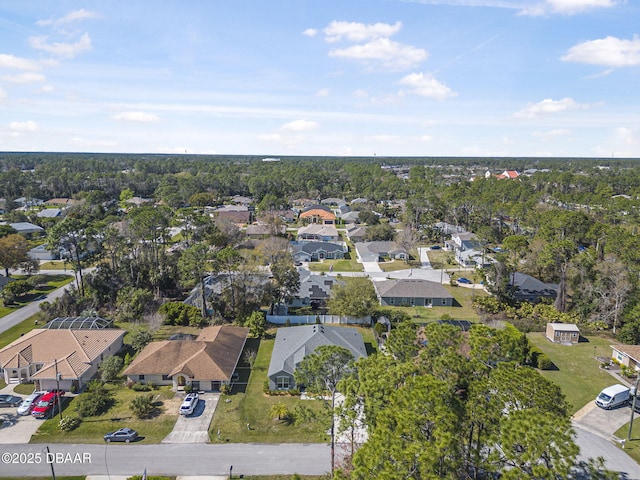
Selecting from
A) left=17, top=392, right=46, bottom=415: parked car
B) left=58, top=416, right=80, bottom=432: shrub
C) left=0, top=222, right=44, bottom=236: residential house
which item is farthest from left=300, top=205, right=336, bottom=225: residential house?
left=58, top=416, right=80, bottom=432: shrub

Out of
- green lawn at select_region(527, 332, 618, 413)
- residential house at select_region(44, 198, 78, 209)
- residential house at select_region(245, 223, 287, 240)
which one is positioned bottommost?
green lawn at select_region(527, 332, 618, 413)

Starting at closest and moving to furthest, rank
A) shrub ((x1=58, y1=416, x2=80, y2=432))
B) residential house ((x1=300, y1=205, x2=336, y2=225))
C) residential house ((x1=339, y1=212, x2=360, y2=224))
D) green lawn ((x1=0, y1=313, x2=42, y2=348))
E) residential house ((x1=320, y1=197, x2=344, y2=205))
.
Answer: shrub ((x1=58, y1=416, x2=80, y2=432)) → green lawn ((x1=0, y1=313, x2=42, y2=348)) → residential house ((x1=300, y1=205, x2=336, y2=225)) → residential house ((x1=339, y1=212, x2=360, y2=224)) → residential house ((x1=320, y1=197, x2=344, y2=205))

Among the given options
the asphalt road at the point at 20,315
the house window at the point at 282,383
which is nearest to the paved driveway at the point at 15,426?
the house window at the point at 282,383

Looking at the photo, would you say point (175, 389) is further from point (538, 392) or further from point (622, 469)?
point (622, 469)

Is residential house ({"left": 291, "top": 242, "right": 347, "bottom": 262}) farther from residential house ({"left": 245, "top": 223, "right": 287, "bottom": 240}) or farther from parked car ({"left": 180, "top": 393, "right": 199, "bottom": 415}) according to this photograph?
parked car ({"left": 180, "top": 393, "right": 199, "bottom": 415})

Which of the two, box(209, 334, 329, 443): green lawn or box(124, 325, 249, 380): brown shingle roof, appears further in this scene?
box(124, 325, 249, 380): brown shingle roof

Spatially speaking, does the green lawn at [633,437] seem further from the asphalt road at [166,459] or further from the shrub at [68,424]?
the shrub at [68,424]
